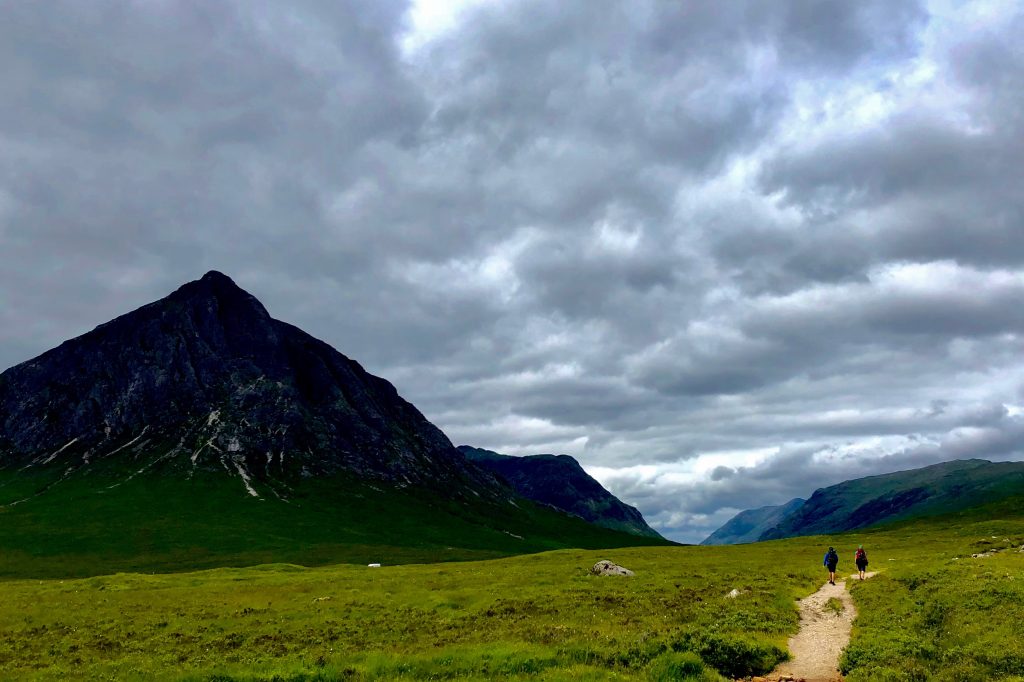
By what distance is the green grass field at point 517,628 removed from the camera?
87.0ft

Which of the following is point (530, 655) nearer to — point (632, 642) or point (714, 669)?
point (632, 642)

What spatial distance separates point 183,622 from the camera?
47.0m

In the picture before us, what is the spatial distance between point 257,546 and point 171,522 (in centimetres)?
4220

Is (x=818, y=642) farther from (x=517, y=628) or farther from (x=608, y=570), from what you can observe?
(x=608, y=570)

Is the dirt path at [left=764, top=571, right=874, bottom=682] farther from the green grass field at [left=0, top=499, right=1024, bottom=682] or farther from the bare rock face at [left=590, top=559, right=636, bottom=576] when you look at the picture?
the bare rock face at [left=590, top=559, right=636, bottom=576]

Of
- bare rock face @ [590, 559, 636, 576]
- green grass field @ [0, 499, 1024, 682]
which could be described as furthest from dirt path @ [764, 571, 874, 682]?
bare rock face @ [590, 559, 636, 576]

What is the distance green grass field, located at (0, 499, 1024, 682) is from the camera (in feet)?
87.0

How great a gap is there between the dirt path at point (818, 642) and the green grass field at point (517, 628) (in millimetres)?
764

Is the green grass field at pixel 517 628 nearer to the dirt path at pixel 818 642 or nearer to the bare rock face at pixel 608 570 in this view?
the dirt path at pixel 818 642

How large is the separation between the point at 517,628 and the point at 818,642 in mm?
15923

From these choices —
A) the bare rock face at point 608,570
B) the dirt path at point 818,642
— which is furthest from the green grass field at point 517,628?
the bare rock face at point 608,570

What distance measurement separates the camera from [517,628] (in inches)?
1462

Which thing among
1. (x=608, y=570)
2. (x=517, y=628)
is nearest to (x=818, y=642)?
(x=517, y=628)

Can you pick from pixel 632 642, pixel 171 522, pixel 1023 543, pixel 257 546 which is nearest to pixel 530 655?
pixel 632 642
